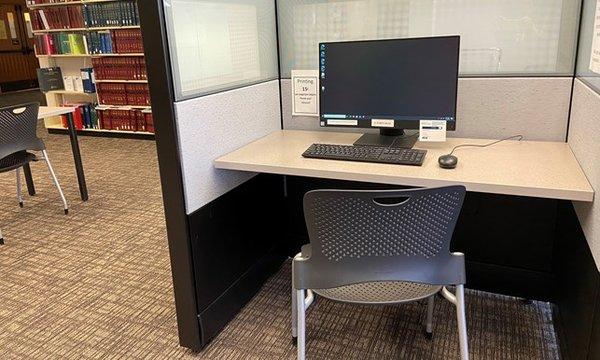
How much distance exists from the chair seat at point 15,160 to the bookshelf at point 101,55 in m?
2.32

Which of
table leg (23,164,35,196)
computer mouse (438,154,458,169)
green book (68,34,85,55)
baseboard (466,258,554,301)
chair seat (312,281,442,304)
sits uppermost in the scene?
green book (68,34,85,55)

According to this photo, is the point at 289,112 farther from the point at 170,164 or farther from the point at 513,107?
the point at 513,107

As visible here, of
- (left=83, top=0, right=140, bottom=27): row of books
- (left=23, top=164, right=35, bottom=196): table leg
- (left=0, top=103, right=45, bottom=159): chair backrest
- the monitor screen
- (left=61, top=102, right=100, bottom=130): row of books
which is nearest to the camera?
the monitor screen

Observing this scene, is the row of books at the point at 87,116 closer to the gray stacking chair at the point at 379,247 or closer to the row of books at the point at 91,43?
the row of books at the point at 91,43

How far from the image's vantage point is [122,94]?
5.59 meters

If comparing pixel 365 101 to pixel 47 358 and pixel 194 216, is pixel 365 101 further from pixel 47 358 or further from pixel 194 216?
pixel 47 358

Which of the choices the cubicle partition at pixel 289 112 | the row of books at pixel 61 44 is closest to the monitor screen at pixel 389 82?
the cubicle partition at pixel 289 112

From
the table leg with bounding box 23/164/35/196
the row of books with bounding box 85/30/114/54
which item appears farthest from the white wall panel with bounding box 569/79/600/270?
the row of books with bounding box 85/30/114/54

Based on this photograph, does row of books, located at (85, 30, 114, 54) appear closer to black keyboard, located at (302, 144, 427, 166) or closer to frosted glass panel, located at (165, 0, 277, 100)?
frosted glass panel, located at (165, 0, 277, 100)

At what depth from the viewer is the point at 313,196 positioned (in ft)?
3.74

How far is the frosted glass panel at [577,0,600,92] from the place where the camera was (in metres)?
1.47

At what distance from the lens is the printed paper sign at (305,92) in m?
2.15

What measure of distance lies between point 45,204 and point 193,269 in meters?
2.35

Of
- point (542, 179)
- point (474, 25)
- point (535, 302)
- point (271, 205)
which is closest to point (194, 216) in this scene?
point (271, 205)
